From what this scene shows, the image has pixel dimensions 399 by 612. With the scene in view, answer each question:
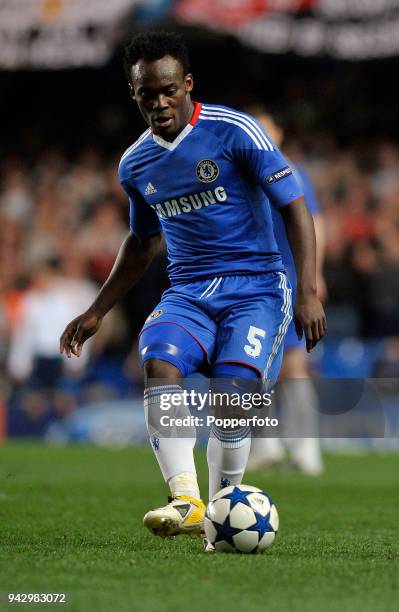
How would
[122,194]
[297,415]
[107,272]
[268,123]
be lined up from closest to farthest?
1. [268,123]
2. [297,415]
3. [107,272]
4. [122,194]

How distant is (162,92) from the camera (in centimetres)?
492

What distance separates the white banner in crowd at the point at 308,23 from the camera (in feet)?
45.9

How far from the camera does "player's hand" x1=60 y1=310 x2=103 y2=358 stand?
543cm

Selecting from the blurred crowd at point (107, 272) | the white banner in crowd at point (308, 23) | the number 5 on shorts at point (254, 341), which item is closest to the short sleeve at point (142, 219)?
the number 5 on shorts at point (254, 341)

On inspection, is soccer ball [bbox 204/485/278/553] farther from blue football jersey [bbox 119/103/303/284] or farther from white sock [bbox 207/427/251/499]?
blue football jersey [bbox 119/103/303/284]

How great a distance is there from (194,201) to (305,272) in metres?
0.65

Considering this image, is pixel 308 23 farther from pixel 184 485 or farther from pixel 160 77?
pixel 184 485

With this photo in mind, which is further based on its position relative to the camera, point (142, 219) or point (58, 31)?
point (58, 31)

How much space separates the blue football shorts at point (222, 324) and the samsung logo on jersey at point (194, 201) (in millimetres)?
323

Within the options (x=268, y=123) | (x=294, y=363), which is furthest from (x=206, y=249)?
(x=294, y=363)

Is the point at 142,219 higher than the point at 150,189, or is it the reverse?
the point at 150,189

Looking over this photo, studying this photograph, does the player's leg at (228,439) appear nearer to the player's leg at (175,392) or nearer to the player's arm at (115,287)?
the player's leg at (175,392)

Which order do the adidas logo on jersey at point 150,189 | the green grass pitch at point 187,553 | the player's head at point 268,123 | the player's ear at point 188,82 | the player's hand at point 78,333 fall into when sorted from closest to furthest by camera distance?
the green grass pitch at point 187,553, the player's ear at point 188,82, the adidas logo on jersey at point 150,189, the player's hand at point 78,333, the player's head at point 268,123

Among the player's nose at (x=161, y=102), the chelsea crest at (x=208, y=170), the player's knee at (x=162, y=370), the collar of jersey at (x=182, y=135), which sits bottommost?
the player's knee at (x=162, y=370)
